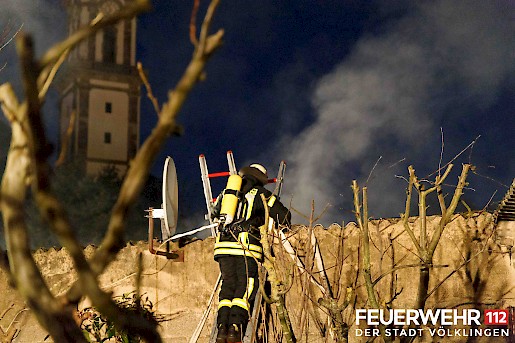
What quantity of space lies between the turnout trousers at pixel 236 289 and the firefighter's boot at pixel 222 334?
51mm

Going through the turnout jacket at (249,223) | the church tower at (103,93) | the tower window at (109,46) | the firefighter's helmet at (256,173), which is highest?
the tower window at (109,46)

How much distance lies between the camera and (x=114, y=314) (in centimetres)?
153

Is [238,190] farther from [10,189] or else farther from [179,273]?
[10,189]

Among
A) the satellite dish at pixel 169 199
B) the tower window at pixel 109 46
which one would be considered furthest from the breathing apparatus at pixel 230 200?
the tower window at pixel 109 46

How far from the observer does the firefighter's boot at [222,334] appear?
638cm

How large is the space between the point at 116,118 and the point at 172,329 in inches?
1361

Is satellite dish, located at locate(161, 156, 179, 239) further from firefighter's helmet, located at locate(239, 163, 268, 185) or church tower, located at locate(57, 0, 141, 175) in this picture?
church tower, located at locate(57, 0, 141, 175)

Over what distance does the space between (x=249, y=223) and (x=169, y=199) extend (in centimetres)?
101

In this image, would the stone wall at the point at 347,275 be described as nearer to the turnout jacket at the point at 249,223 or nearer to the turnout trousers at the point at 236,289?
the turnout jacket at the point at 249,223

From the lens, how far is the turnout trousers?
6.48m

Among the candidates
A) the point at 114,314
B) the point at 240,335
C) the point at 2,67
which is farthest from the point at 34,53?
the point at 240,335

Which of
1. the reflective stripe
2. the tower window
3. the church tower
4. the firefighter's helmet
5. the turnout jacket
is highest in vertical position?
the tower window

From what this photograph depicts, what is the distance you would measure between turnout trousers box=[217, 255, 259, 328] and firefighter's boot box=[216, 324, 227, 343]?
5 centimetres

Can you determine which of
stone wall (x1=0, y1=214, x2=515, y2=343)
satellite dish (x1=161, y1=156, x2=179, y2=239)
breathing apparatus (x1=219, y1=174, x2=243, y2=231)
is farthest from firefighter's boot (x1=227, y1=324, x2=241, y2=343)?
satellite dish (x1=161, y1=156, x2=179, y2=239)
